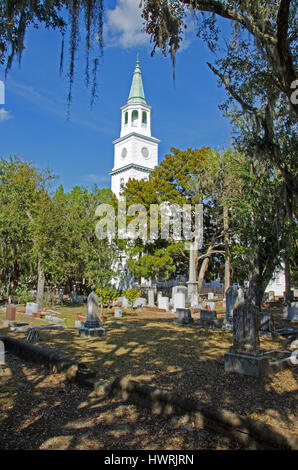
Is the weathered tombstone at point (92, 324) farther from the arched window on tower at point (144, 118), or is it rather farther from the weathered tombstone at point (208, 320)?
the arched window on tower at point (144, 118)

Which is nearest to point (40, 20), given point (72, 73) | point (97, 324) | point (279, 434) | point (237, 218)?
point (72, 73)

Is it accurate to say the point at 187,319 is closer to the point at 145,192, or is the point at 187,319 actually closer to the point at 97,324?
the point at 97,324

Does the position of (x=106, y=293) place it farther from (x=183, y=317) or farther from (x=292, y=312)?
(x=292, y=312)

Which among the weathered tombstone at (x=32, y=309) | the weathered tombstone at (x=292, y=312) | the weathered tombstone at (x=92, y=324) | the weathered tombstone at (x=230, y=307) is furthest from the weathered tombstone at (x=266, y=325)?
the weathered tombstone at (x=32, y=309)

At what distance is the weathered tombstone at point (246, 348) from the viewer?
6.80m

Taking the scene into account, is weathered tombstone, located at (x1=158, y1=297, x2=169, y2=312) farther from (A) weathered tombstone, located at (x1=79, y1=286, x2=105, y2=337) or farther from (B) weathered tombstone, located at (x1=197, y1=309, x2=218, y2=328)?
(A) weathered tombstone, located at (x1=79, y1=286, x2=105, y2=337)

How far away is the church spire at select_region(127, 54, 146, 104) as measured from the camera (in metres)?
51.3

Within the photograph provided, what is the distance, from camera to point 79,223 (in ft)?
98.5

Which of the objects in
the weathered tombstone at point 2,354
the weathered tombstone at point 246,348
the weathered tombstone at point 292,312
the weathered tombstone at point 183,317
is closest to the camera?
the weathered tombstone at point 246,348

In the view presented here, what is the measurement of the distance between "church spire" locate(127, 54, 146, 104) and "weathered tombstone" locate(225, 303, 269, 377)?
48873 millimetres

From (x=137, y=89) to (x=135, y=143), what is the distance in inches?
349

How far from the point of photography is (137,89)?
51.8m

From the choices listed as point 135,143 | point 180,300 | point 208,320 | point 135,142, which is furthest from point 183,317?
point 135,142

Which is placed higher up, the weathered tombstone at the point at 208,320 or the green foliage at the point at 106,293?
the green foliage at the point at 106,293
